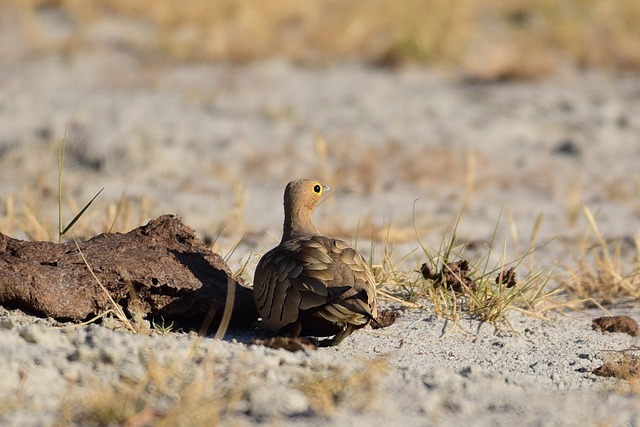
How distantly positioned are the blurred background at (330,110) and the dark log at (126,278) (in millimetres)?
1237

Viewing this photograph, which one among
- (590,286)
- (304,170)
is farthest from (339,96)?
(590,286)

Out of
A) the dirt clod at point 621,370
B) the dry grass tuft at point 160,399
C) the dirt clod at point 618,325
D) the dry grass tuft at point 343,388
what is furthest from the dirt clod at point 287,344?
the dirt clod at point 618,325

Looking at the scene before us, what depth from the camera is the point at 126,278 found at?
392 centimetres

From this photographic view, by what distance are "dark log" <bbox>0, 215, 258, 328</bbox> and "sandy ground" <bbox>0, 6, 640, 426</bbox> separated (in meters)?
0.13

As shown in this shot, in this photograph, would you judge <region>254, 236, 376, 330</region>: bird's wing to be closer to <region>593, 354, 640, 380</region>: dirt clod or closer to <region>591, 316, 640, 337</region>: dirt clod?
<region>593, 354, 640, 380</region>: dirt clod

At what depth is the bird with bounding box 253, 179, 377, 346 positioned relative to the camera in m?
3.63

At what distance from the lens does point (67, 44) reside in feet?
33.0

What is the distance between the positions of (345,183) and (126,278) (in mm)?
3999

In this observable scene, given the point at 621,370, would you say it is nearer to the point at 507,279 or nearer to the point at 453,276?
the point at 507,279

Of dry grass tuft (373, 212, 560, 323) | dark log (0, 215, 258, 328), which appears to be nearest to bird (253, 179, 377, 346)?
dark log (0, 215, 258, 328)

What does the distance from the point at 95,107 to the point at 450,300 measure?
5067 millimetres

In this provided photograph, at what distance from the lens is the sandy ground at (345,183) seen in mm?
3232

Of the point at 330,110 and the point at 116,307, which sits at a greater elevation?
the point at 330,110

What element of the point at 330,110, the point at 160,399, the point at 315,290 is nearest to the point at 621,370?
the point at 315,290
